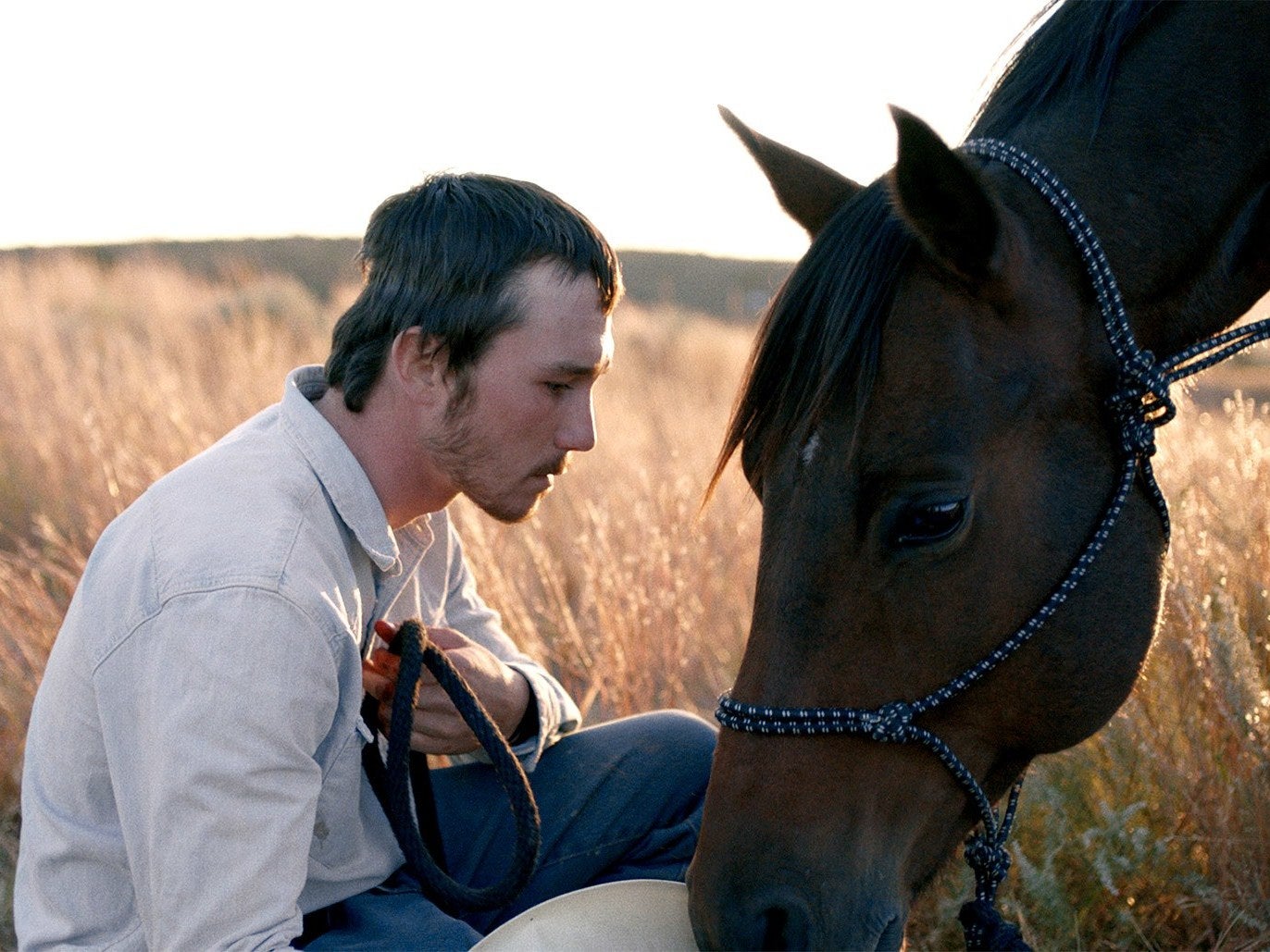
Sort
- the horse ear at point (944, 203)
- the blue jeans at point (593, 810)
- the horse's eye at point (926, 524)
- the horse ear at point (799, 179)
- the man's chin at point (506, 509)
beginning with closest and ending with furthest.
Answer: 1. the horse ear at point (944, 203)
2. the horse's eye at point (926, 524)
3. the horse ear at point (799, 179)
4. the man's chin at point (506, 509)
5. the blue jeans at point (593, 810)

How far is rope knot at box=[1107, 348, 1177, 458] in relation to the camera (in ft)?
5.43

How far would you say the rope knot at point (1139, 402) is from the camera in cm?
165

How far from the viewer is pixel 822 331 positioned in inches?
65.8

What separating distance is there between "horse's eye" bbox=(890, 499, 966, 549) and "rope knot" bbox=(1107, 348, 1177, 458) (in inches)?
11.9

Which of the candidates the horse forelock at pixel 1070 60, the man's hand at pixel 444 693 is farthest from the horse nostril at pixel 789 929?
the horse forelock at pixel 1070 60

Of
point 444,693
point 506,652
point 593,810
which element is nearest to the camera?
point 444,693

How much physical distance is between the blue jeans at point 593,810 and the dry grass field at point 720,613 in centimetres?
59

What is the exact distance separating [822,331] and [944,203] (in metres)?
0.25

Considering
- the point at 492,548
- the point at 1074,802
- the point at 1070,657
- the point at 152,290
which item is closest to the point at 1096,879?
the point at 1074,802

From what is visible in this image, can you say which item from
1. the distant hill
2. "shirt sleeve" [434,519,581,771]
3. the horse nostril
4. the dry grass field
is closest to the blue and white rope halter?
the horse nostril

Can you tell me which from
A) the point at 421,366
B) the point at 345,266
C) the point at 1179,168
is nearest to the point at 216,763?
the point at 421,366

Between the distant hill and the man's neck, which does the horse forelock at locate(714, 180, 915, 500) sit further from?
the distant hill

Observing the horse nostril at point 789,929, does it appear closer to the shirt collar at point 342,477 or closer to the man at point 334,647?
the man at point 334,647

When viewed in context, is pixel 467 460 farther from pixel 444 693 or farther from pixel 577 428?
pixel 444 693
